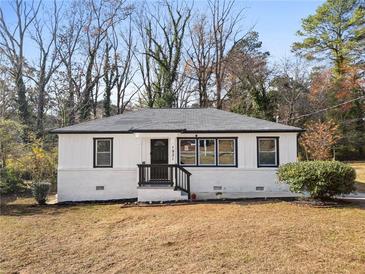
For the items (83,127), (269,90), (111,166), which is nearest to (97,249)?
(111,166)

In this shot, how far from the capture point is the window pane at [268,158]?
43.5ft

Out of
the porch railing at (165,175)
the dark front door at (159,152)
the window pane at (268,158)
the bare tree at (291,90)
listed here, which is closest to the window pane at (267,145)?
the window pane at (268,158)

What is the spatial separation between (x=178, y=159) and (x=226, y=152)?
7.00 feet

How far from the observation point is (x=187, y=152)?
1363cm

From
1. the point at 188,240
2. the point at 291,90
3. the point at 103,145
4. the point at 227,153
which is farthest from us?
the point at 291,90

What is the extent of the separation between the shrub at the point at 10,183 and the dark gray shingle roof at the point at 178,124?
384cm

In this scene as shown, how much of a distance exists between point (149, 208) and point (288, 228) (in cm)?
539

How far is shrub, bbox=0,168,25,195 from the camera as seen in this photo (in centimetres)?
1440

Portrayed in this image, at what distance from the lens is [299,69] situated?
31156 mm

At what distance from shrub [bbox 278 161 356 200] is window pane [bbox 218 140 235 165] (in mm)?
2752

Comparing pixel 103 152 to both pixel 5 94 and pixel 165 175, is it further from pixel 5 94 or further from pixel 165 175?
pixel 5 94

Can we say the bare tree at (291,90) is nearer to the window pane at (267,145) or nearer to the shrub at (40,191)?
the window pane at (267,145)

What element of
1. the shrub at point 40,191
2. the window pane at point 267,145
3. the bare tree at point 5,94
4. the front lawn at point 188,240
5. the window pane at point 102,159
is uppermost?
the bare tree at point 5,94

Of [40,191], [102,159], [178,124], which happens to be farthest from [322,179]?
[40,191]
